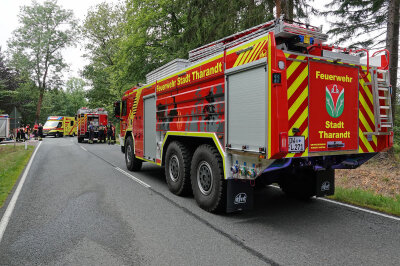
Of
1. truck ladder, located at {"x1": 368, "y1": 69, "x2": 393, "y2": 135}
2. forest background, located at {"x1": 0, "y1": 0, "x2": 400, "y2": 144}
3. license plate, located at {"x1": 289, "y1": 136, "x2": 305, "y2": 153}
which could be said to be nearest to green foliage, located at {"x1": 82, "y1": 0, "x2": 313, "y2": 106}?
forest background, located at {"x1": 0, "y1": 0, "x2": 400, "y2": 144}

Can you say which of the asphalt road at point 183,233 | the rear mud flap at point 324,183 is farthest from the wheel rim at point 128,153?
the rear mud flap at point 324,183

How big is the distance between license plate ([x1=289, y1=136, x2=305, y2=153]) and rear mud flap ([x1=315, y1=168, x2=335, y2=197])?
4.30 ft

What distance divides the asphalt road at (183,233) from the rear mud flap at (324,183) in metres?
0.34

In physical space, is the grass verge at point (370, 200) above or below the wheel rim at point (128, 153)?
below

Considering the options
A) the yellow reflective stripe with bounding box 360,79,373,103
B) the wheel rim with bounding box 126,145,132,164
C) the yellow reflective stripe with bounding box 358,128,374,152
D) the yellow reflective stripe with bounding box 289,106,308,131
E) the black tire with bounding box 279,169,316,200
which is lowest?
the black tire with bounding box 279,169,316,200

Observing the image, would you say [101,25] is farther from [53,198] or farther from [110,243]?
[110,243]

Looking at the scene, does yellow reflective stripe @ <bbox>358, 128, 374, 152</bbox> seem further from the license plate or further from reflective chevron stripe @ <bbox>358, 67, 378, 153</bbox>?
the license plate

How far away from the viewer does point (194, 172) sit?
525 cm

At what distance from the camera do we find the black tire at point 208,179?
4.54m

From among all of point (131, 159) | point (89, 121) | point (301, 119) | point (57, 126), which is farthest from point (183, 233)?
point (57, 126)

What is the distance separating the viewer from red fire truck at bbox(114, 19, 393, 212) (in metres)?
3.74

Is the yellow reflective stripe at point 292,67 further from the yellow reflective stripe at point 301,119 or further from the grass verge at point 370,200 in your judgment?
the grass verge at point 370,200

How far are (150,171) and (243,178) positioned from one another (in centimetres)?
561

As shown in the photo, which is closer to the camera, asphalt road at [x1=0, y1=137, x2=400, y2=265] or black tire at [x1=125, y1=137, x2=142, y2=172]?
asphalt road at [x1=0, y1=137, x2=400, y2=265]
